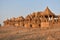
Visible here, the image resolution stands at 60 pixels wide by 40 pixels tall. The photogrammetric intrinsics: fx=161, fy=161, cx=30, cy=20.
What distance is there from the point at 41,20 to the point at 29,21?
2.06 m

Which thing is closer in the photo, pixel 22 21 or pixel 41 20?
pixel 41 20

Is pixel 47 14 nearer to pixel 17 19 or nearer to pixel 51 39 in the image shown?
pixel 17 19

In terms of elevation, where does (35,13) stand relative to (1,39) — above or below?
above

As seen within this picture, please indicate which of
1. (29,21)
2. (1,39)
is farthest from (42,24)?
(1,39)

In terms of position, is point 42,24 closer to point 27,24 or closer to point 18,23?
point 27,24

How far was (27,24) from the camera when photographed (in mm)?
24406

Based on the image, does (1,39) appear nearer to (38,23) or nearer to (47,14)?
(38,23)

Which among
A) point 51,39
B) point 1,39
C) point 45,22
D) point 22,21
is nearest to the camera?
point 51,39

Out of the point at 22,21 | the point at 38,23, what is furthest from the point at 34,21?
the point at 22,21

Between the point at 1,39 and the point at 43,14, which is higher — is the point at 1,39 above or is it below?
below

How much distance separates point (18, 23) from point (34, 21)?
3981 millimetres

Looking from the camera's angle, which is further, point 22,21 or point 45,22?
point 22,21

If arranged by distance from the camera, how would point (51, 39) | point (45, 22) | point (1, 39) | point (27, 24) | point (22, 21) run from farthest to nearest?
point (22, 21), point (27, 24), point (45, 22), point (1, 39), point (51, 39)

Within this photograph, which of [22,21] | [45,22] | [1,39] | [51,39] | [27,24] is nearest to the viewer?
[51,39]
